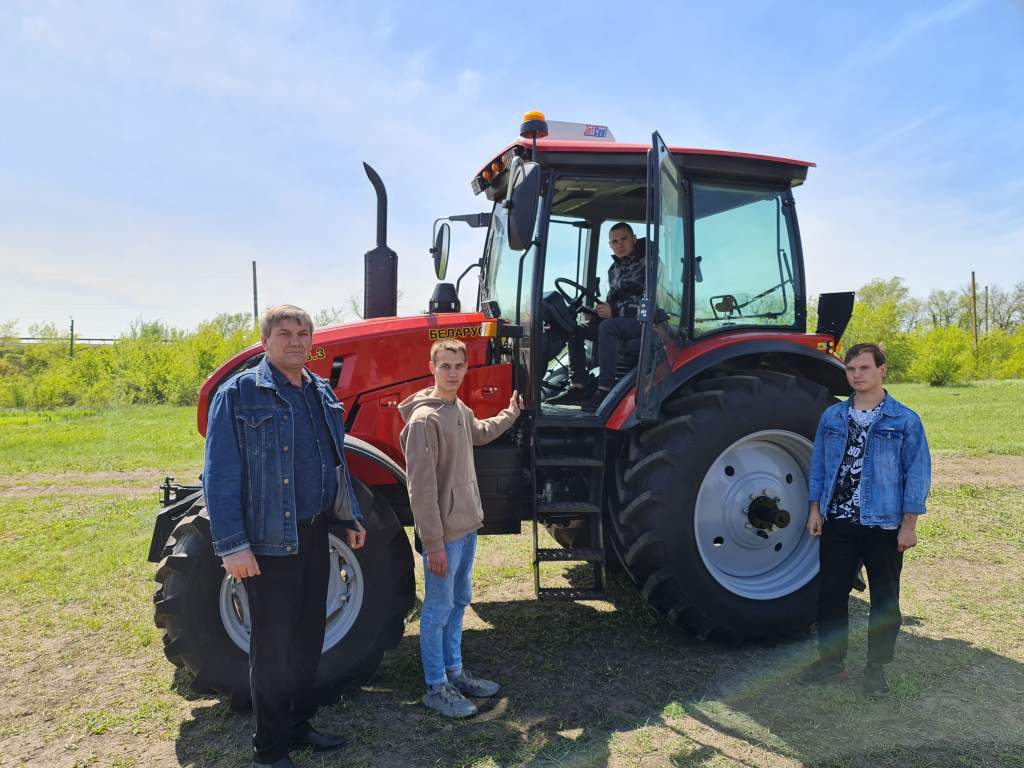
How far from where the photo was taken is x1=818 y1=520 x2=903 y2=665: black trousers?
339cm

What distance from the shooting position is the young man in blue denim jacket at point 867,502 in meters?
3.34

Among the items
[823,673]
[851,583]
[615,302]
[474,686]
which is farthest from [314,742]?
[615,302]

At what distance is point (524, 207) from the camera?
3385mm

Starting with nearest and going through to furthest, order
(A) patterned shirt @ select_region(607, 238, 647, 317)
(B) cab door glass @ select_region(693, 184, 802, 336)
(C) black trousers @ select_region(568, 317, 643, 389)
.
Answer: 1. (C) black trousers @ select_region(568, 317, 643, 389)
2. (B) cab door glass @ select_region(693, 184, 802, 336)
3. (A) patterned shirt @ select_region(607, 238, 647, 317)

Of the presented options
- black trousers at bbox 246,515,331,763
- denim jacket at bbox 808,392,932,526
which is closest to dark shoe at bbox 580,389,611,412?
denim jacket at bbox 808,392,932,526

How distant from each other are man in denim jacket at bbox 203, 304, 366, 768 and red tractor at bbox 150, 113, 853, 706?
0.50m

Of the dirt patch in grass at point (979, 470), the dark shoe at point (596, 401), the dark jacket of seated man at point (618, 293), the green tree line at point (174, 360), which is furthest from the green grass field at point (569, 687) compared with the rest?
the green tree line at point (174, 360)

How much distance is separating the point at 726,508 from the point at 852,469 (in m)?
0.79

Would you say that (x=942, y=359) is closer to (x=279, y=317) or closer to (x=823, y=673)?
(x=823, y=673)

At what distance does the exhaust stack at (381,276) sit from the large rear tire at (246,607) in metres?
1.40

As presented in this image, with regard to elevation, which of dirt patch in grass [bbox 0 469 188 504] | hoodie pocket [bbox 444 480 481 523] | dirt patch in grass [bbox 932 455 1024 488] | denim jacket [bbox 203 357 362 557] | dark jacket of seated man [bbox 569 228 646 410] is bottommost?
dirt patch in grass [bbox 0 469 188 504]

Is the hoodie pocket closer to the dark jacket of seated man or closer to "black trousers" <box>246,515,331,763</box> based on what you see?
"black trousers" <box>246,515,331,763</box>

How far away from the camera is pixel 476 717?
3213 millimetres

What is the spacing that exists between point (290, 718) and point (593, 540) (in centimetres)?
168
